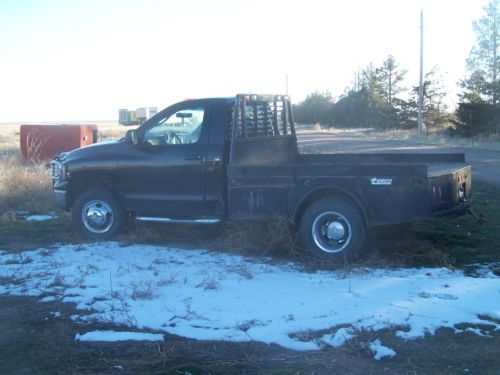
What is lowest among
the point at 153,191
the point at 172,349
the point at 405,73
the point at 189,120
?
the point at 172,349

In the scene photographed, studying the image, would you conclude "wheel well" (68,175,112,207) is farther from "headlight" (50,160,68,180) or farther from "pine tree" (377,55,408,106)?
"pine tree" (377,55,408,106)

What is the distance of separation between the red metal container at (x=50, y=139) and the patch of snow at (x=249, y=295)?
10549mm

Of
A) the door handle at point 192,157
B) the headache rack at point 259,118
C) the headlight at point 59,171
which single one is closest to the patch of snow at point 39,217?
the headlight at point 59,171

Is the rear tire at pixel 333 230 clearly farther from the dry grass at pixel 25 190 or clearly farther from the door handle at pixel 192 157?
the dry grass at pixel 25 190

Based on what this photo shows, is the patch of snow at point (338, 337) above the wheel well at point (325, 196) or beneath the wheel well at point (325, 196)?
beneath

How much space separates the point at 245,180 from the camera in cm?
771

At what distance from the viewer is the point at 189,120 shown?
8.51 metres

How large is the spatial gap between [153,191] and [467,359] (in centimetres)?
524

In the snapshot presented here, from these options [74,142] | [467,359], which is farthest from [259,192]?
[74,142]

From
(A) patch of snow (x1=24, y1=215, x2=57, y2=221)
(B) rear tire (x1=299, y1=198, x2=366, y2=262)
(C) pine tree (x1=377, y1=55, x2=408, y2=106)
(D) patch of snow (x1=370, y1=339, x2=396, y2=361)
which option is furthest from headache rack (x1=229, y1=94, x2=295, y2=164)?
(C) pine tree (x1=377, y1=55, x2=408, y2=106)

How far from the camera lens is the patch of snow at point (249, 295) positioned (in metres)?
5.20

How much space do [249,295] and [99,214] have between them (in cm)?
365

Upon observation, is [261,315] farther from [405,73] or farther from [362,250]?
[405,73]

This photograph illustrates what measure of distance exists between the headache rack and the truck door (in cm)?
42
